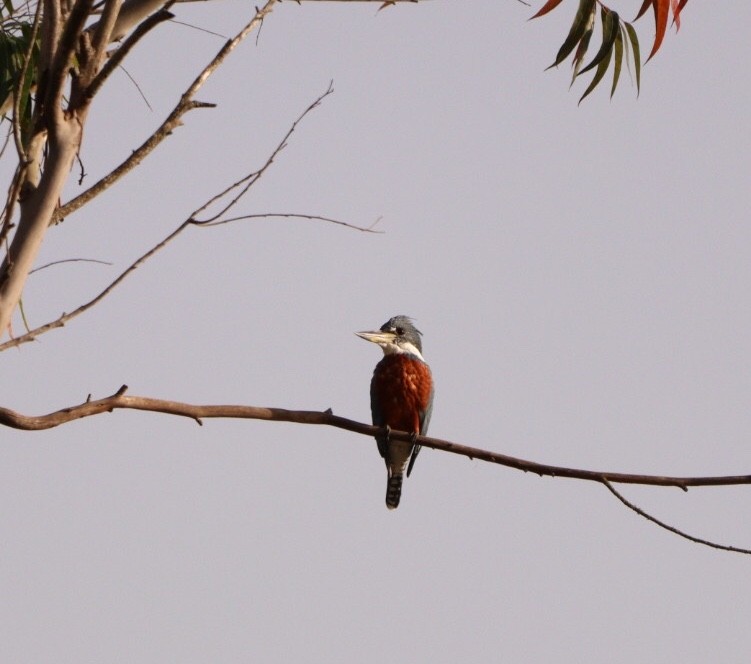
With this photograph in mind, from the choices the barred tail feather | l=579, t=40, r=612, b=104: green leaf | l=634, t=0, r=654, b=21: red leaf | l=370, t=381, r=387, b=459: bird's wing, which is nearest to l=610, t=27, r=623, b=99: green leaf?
l=579, t=40, r=612, b=104: green leaf

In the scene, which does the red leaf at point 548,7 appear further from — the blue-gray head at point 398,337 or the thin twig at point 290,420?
the blue-gray head at point 398,337

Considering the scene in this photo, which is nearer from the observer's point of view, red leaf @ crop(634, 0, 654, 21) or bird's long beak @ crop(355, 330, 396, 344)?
red leaf @ crop(634, 0, 654, 21)

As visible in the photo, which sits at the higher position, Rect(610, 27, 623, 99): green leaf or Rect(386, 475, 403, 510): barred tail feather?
Rect(610, 27, 623, 99): green leaf

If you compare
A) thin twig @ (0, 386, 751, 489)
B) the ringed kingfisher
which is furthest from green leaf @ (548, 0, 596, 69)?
the ringed kingfisher

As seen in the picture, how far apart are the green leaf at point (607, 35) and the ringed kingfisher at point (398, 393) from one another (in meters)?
3.58

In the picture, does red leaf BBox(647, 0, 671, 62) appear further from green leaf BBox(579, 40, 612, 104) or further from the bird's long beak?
the bird's long beak

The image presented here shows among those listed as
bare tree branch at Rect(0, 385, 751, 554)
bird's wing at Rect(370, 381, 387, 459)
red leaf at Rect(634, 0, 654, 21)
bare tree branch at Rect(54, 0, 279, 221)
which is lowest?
bare tree branch at Rect(0, 385, 751, 554)

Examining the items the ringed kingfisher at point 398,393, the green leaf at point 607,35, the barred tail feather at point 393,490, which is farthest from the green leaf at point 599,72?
the barred tail feather at point 393,490

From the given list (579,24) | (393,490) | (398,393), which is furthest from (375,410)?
(579,24)

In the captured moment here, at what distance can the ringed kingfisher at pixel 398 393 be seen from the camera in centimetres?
814

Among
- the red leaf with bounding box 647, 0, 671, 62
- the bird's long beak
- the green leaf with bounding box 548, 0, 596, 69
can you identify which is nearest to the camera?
the red leaf with bounding box 647, 0, 671, 62

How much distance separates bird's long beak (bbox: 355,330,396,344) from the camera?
8531mm

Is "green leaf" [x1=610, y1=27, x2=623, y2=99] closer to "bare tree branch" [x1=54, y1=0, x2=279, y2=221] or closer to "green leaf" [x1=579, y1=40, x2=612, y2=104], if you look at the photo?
"green leaf" [x1=579, y1=40, x2=612, y2=104]

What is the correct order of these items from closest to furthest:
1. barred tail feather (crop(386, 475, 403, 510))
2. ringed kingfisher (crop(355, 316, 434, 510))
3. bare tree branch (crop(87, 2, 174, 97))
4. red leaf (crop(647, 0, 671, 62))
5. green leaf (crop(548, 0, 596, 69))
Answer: bare tree branch (crop(87, 2, 174, 97)) → red leaf (crop(647, 0, 671, 62)) → green leaf (crop(548, 0, 596, 69)) → ringed kingfisher (crop(355, 316, 434, 510)) → barred tail feather (crop(386, 475, 403, 510))
